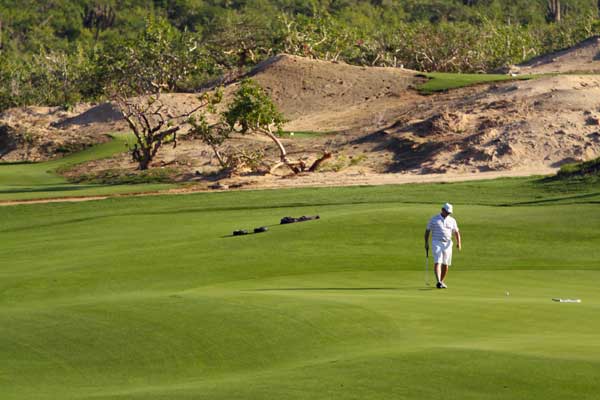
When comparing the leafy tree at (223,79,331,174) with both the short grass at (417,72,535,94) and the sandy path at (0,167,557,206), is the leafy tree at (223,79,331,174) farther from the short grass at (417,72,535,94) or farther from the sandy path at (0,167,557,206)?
the short grass at (417,72,535,94)

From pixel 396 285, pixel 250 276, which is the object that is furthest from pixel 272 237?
pixel 396 285

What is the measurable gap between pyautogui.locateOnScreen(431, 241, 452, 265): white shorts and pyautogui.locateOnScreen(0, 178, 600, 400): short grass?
22.7 inches

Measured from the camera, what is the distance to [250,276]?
972 inches

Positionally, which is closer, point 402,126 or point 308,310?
point 308,310

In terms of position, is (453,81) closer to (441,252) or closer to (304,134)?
(304,134)

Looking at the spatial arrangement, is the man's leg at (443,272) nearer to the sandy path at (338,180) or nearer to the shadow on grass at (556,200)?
the shadow on grass at (556,200)

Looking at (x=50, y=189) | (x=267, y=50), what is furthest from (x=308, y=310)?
(x=267, y=50)

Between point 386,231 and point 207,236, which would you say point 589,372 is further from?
point 207,236

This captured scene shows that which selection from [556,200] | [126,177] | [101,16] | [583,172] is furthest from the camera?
[101,16]

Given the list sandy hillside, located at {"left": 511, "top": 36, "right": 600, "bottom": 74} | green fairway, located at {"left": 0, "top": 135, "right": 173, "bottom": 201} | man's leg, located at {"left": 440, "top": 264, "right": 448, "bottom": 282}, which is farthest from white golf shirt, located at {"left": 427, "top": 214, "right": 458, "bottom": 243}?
sandy hillside, located at {"left": 511, "top": 36, "right": 600, "bottom": 74}

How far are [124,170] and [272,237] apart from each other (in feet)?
109

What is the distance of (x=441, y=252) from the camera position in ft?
71.9

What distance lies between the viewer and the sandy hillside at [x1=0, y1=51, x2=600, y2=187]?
54.3 metres

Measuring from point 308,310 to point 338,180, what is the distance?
1378 inches
